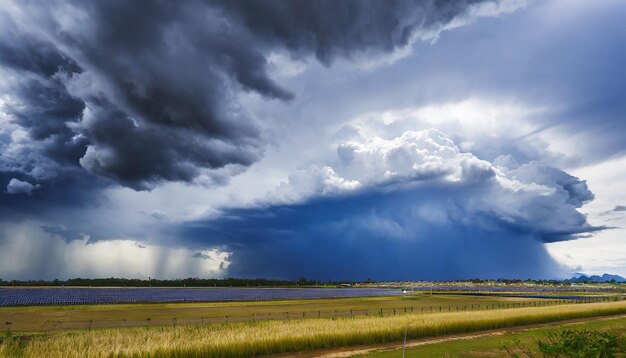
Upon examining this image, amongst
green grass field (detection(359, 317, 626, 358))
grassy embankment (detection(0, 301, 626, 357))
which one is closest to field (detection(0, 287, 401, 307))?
grassy embankment (detection(0, 301, 626, 357))

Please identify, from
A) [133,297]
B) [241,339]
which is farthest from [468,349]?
[133,297]

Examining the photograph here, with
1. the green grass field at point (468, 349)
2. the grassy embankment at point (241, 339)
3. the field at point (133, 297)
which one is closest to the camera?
the grassy embankment at point (241, 339)

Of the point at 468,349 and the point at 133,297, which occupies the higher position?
the point at 133,297

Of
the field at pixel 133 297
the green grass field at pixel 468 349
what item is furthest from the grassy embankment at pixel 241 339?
the field at pixel 133 297

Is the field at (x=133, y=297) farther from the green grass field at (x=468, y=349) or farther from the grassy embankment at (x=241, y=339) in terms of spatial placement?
the green grass field at (x=468, y=349)

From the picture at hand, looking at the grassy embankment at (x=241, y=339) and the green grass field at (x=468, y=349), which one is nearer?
the grassy embankment at (x=241, y=339)

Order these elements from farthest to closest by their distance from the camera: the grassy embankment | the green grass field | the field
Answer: the field → the green grass field → the grassy embankment

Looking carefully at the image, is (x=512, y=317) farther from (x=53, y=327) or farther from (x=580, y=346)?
(x=53, y=327)

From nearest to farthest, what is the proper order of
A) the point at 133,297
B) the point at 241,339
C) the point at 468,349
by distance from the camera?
the point at 241,339 < the point at 468,349 < the point at 133,297

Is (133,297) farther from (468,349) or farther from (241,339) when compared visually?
(468,349)

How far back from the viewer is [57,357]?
22.8 meters

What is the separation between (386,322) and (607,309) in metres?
40.7

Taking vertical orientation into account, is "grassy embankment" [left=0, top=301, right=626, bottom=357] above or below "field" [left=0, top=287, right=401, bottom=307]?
below

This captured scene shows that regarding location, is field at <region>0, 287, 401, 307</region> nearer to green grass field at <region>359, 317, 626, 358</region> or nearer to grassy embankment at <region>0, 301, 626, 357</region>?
grassy embankment at <region>0, 301, 626, 357</region>
